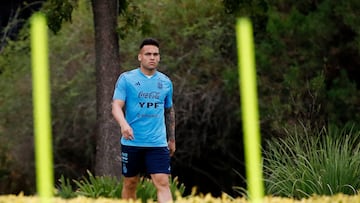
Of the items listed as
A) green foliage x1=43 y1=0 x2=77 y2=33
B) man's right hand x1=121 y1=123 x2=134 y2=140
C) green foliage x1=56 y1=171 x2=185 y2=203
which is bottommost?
green foliage x1=56 y1=171 x2=185 y2=203

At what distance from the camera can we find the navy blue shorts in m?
7.93

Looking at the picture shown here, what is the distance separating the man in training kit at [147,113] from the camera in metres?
7.81

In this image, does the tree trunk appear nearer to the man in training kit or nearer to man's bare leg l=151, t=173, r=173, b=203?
the man in training kit

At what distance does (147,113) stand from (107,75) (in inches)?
130

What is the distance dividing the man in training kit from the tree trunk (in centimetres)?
304

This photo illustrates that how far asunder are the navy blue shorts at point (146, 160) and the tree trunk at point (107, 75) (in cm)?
298

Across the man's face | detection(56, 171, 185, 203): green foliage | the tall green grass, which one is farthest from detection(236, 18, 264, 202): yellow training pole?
the man's face

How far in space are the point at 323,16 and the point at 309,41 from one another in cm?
53

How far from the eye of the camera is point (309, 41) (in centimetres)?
1327

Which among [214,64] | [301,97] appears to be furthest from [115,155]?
[214,64]

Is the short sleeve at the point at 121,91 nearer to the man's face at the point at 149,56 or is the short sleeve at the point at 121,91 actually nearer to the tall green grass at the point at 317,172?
the man's face at the point at 149,56

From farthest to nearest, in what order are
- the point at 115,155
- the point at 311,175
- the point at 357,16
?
1. the point at 357,16
2. the point at 115,155
3. the point at 311,175

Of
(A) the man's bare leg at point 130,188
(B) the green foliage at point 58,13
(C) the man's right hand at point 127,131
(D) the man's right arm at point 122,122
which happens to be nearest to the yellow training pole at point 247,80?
(B) the green foliage at point 58,13

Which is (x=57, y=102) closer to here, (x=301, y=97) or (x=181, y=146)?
(x=181, y=146)
